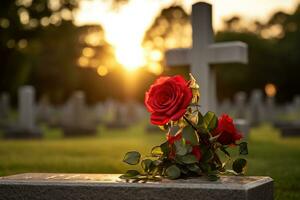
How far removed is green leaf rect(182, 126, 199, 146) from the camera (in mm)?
4066

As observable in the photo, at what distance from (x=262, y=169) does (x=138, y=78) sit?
5472 centimetres

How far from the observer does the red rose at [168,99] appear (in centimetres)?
390

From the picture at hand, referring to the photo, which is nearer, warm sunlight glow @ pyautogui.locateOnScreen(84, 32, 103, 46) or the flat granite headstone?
the flat granite headstone

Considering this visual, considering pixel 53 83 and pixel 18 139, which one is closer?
pixel 18 139

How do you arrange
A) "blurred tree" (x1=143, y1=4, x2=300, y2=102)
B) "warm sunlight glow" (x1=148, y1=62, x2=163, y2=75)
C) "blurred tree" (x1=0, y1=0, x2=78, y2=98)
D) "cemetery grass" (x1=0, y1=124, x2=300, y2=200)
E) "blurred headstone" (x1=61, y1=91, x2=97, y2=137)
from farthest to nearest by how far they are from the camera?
"blurred tree" (x1=143, y1=4, x2=300, y2=102)
"warm sunlight glow" (x1=148, y1=62, x2=163, y2=75)
"blurred headstone" (x1=61, y1=91, x2=97, y2=137)
"blurred tree" (x1=0, y1=0, x2=78, y2=98)
"cemetery grass" (x1=0, y1=124, x2=300, y2=200)

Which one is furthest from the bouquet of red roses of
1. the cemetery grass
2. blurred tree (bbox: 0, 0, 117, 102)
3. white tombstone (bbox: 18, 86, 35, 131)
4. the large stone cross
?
white tombstone (bbox: 18, 86, 35, 131)

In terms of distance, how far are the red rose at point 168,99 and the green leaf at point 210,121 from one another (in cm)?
30

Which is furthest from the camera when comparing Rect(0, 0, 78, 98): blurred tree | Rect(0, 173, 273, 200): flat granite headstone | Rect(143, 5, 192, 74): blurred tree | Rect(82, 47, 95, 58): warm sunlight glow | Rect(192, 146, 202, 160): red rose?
Rect(82, 47, 95, 58): warm sunlight glow

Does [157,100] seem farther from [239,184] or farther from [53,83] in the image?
[53,83]

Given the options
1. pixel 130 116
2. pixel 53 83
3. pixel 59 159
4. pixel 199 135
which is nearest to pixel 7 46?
pixel 130 116

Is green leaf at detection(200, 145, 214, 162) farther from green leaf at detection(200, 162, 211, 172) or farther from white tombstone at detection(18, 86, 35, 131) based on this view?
white tombstone at detection(18, 86, 35, 131)

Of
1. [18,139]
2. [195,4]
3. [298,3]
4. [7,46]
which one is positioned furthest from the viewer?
[298,3]

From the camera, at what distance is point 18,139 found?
58.0ft

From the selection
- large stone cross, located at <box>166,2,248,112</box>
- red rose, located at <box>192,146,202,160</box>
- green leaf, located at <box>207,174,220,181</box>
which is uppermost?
large stone cross, located at <box>166,2,248,112</box>
